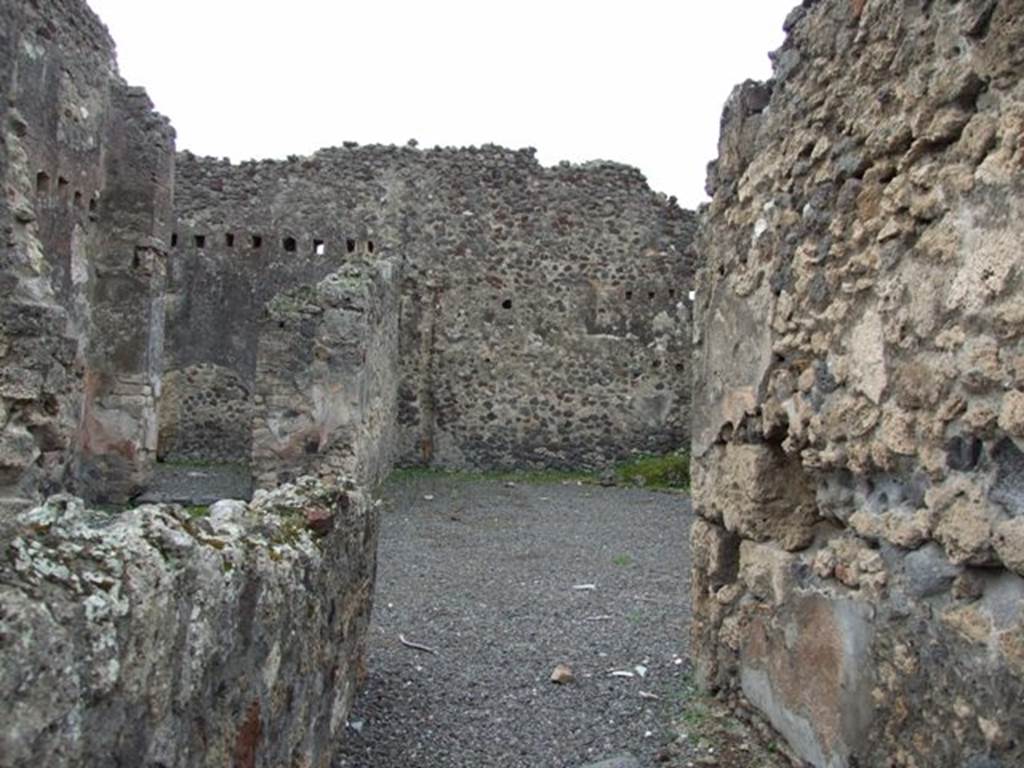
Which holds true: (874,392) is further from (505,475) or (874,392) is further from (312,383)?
(505,475)

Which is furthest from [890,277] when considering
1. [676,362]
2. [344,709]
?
[676,362]

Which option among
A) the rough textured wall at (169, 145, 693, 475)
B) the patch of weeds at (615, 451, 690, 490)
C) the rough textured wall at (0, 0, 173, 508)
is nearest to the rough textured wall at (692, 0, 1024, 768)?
the rough textured wall at (0, 0, 173, 508)

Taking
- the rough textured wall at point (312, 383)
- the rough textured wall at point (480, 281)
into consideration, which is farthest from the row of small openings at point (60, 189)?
the rough textured wall at point (480, 281)

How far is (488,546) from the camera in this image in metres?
8.11

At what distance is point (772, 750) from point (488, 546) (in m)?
4.92

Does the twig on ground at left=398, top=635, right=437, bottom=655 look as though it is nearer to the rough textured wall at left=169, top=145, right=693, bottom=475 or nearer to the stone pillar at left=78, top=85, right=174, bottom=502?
the stone pillar at left=78, top=85, right=174, bottom=502

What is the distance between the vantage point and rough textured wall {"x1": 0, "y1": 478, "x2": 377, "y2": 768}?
4.41ft

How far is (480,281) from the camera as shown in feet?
47.2

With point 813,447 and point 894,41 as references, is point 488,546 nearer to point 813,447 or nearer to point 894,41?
point 813,447

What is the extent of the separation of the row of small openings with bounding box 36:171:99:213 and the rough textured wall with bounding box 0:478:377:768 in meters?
6.65

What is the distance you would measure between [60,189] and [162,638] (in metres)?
8.39

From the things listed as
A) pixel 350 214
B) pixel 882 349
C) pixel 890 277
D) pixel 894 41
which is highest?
pixel 350 214

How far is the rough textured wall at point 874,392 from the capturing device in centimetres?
217

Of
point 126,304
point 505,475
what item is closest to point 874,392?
point 126,304
